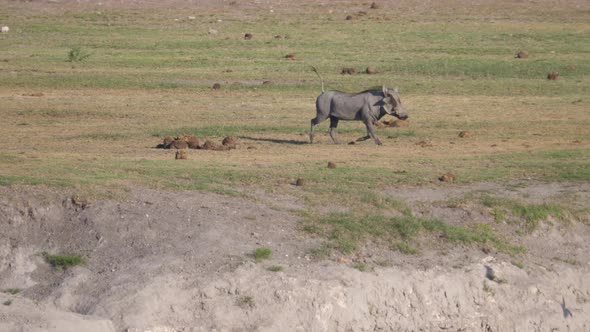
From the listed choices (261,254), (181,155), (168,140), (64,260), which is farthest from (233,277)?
(168,140)

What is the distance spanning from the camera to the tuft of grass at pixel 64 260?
11859 mm

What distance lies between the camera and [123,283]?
11.4 m

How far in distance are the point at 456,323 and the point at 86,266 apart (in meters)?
3.87

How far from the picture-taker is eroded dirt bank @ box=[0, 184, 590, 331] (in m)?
11.2

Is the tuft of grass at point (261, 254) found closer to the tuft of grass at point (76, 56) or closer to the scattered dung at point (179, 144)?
the scattered dung at point (179, 144)

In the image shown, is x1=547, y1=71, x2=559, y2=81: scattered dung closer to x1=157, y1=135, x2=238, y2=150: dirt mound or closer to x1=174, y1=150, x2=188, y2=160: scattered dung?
x1=157, y1=135, x2=238, y2=150: dirt mound

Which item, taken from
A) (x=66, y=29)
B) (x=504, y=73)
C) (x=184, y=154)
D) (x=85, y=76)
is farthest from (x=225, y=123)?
(x=66, y=29)

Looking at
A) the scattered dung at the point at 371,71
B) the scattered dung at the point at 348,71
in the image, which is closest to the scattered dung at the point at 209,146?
the scattered dung at the point at 348,71

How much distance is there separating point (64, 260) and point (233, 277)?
69.8 inches

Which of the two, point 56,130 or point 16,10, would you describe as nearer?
point 56,130

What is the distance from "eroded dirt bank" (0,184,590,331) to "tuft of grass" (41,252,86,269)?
66 millimetres

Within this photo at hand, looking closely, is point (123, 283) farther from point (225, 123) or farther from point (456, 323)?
point (225, 123)

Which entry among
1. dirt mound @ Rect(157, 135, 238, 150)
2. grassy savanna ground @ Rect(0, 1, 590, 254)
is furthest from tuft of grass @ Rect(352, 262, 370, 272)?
dirt mound @ Rect(157, 135, 238, 150)

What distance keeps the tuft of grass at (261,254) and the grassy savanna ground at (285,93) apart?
1993 millimetres
